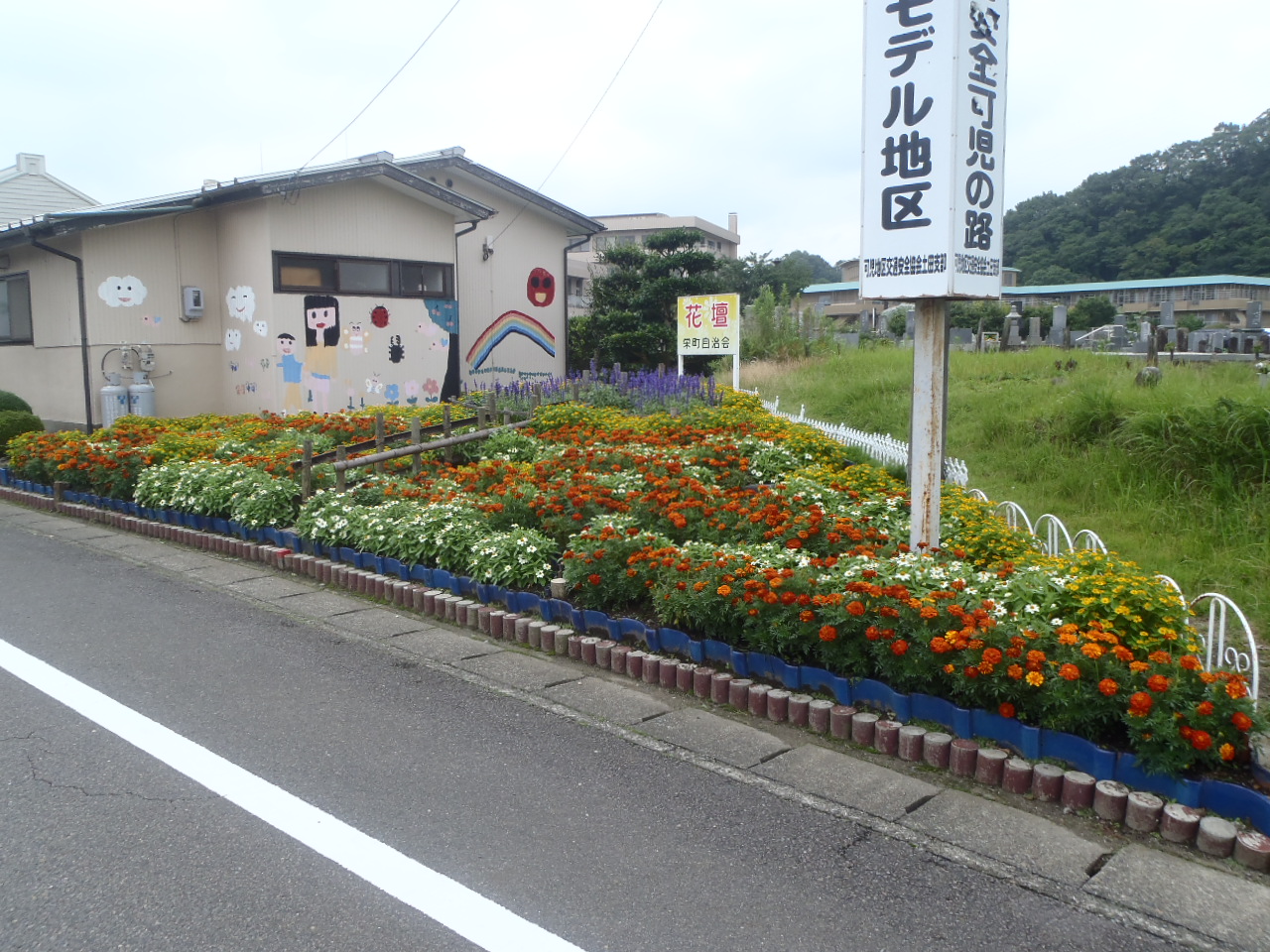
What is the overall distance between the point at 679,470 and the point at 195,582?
407 centimetres

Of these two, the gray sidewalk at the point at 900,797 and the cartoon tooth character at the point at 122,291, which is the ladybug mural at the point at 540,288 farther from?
the gray sidewalk at the point at 900,797

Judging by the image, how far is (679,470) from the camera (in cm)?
755

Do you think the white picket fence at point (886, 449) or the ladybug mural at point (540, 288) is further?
the ladybug mural at point (540, 288)

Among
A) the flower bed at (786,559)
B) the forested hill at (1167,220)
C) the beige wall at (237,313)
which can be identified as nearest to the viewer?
the flower bed at (786,559)

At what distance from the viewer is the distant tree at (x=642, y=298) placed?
2255 cm

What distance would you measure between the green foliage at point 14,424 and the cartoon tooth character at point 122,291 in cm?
217

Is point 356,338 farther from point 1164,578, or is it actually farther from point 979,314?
point 979,314

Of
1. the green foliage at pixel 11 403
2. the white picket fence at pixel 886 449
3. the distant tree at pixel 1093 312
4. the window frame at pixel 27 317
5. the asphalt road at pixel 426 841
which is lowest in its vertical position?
the asphalt road at pixel 426 841

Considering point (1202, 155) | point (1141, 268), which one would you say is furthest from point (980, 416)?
point (1202, 155)

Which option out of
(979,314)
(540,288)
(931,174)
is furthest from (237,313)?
(979,314)

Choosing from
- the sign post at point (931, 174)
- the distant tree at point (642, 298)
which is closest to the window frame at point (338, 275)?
the distant tree at point (642, 298)

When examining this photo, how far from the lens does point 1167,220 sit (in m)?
49.1

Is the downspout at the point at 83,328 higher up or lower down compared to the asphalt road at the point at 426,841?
higher up

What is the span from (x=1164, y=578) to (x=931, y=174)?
2457mm
